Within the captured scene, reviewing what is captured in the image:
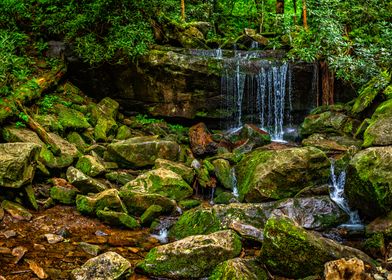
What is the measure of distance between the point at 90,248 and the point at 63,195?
2311 mm

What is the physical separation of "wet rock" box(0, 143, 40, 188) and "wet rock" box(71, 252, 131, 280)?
298cm

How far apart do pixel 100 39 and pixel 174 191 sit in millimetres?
7516

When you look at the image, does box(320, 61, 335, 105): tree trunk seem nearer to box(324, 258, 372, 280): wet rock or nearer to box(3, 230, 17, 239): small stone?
box(324, 258, 372, 280): wet rock

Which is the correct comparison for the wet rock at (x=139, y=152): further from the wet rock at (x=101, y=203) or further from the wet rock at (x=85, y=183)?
the wet rock at (x=101, y=203)

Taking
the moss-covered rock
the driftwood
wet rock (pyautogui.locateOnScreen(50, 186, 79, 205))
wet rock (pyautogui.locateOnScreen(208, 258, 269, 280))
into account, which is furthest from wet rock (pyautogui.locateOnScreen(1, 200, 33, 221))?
wet rock (pyautogui.locateOnScreen(208, 258, 269, 280))

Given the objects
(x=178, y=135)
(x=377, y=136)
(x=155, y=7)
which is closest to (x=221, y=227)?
(x=377, y=136)

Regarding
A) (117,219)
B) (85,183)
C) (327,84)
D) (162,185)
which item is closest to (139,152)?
(162,185)

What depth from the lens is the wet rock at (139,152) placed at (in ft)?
33.9

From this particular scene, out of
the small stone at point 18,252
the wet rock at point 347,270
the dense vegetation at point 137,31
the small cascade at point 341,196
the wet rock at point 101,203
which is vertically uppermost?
the dense vegetation at point 137,31

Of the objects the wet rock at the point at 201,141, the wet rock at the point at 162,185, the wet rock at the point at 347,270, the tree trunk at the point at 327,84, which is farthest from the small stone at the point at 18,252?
the tree trunk at the point at 327,84

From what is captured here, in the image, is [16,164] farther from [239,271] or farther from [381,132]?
[381,132]

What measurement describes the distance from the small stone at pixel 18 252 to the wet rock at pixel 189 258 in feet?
5.88

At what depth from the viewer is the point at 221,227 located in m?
6.90

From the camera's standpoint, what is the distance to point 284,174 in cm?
860
